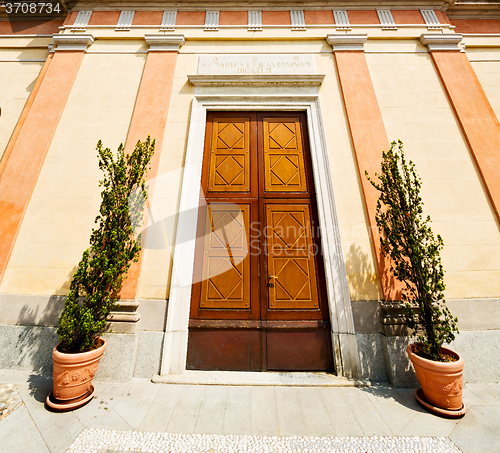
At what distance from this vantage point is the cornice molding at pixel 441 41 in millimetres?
5398

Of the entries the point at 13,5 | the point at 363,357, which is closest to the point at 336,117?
the point at 363,357

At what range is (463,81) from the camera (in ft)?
16.8

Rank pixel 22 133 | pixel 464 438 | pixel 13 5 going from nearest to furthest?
pixel 464 438 → pixel 22 133 → pixel 13 5

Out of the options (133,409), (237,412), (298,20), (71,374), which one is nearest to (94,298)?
(71,374)

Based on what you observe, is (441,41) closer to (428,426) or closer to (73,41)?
(428,426)

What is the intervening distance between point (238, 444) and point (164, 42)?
23.8 feet

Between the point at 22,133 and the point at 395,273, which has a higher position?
the point at 22,133

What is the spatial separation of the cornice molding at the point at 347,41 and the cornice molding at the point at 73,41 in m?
5.58

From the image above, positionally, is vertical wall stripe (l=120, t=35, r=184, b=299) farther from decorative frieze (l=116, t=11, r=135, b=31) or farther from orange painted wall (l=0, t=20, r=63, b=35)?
orange painted wall (l=0, t=20, r=63, b=35)

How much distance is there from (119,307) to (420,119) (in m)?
6.55

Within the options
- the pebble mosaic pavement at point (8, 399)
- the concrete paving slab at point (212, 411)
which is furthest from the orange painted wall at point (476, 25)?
the pebble mosaic pavement at point (8, 399)

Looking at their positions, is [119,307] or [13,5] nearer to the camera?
[119,307]

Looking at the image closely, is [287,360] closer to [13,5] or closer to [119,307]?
[119,307]

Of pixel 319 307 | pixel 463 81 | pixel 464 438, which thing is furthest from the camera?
pixel 463 81
